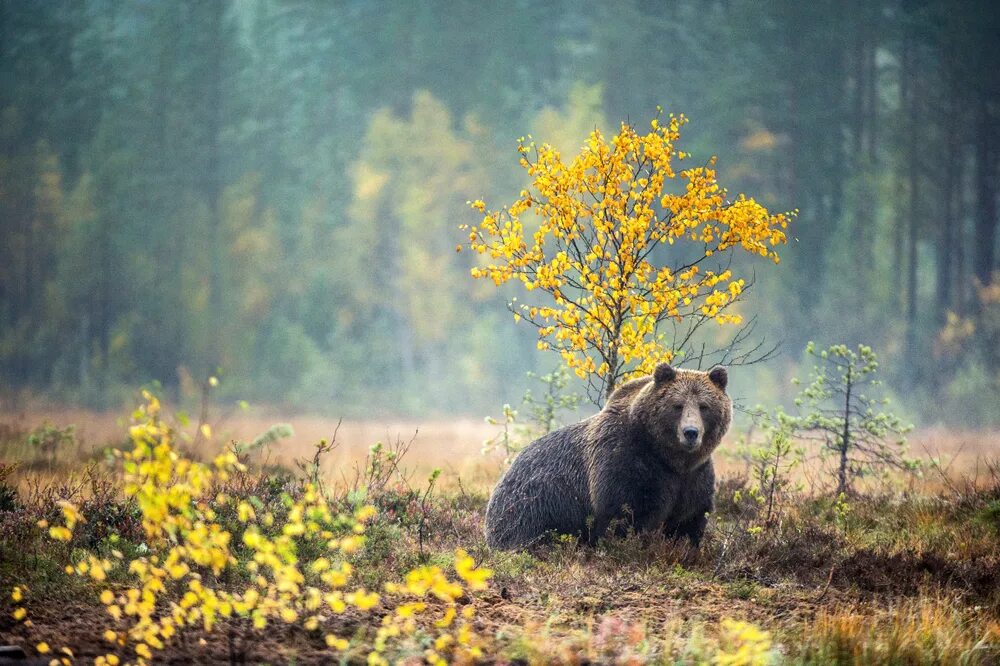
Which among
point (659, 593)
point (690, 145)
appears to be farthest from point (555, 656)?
point (690, 145)

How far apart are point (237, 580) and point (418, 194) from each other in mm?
31764

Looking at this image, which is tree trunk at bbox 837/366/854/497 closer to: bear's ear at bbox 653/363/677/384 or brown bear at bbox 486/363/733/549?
brown bear at bbox 486/363/733/549

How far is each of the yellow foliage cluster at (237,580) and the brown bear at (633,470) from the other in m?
1.52

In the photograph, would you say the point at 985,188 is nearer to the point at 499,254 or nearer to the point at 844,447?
the point at 844,447

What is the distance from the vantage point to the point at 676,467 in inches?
363

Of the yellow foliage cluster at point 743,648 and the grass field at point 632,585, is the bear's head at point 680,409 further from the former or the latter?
the yellow foliage cluster at point 743,648

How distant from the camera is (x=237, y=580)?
320 inches

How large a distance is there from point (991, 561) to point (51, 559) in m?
7.81

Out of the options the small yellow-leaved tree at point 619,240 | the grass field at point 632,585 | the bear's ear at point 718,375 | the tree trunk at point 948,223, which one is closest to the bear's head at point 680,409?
the bear's ear at point 718,375

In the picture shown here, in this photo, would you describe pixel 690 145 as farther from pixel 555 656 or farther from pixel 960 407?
pixel 555 656

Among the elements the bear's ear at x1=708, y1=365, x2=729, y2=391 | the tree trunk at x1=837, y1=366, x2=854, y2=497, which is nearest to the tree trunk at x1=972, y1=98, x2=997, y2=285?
the tree trunk at x1=837, y1=366, x2=854, y2=497

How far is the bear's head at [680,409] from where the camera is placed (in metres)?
9.05

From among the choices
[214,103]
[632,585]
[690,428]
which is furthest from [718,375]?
[214,103]

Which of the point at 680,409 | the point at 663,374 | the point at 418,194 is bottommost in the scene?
the point at 680,409
